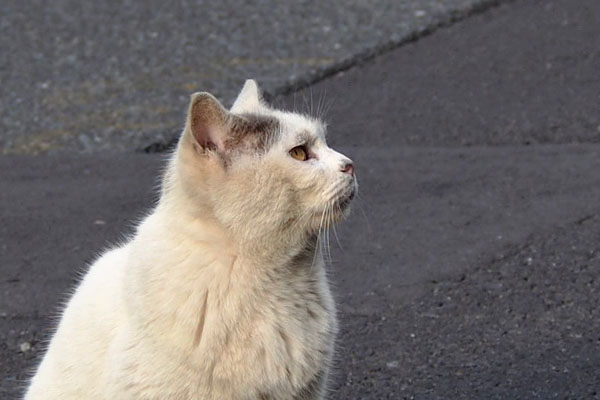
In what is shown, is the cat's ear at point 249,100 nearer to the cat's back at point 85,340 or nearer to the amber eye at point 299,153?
the amber eye at point 299,153

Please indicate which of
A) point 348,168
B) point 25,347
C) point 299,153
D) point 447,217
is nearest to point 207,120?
point 299,153

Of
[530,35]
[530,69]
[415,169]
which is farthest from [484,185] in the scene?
[530,35]

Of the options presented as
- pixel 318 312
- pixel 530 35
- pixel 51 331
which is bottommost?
pixel 530 35

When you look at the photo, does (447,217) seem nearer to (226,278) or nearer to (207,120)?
(226,278)

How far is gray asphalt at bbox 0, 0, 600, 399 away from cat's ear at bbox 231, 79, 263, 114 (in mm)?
1465

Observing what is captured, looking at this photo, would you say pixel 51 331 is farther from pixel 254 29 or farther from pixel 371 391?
pixel 254 29

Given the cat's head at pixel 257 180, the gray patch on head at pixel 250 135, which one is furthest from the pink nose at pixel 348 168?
the gray patch on head at pixel 250 135

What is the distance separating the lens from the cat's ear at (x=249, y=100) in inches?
166

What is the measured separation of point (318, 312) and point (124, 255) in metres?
0.80

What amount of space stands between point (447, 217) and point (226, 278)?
3.03 meters

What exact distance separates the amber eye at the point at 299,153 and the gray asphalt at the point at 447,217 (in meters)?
1.48

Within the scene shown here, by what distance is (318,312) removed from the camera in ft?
13.1

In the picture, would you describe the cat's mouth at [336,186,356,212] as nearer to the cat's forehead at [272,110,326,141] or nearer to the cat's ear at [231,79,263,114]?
the cat's forehead at [272,110,326,141]

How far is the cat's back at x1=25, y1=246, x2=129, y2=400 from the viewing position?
3.94 metres
